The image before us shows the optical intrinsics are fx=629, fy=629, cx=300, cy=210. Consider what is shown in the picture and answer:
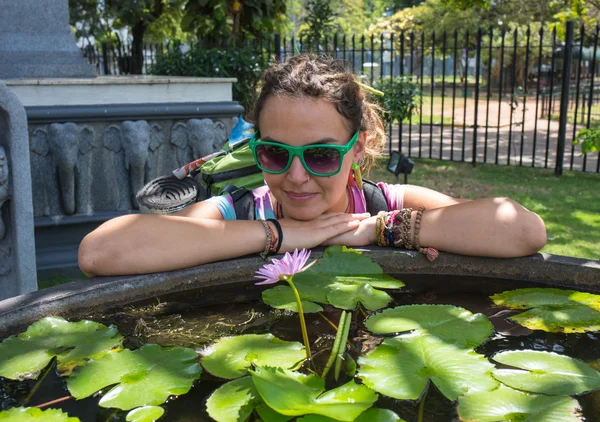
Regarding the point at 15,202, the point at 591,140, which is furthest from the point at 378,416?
the point at 591,140

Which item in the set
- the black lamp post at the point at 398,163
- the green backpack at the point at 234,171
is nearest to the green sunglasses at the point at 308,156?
the green backpack at the point at 234,171

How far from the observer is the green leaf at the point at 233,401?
3.15 feet

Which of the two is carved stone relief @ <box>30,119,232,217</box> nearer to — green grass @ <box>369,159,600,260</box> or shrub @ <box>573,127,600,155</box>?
green grass @ <box>369,159,600,260</box>

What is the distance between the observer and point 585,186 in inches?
278

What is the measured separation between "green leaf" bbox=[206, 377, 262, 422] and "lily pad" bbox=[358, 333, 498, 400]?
0.19 metres

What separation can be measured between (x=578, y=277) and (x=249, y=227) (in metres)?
0.86

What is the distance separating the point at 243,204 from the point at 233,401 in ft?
3.70

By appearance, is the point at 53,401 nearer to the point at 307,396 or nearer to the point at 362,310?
the point at 307,396

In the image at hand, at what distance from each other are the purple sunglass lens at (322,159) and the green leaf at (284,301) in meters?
0.36

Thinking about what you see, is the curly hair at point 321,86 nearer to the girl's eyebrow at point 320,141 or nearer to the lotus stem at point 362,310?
the girl's eyebrow at point 320,141

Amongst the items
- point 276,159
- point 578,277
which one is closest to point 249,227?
point 276,159

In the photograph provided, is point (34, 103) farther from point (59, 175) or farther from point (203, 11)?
point (203, 11)

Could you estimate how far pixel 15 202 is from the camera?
8.54ft

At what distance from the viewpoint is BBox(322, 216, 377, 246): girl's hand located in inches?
69.1
